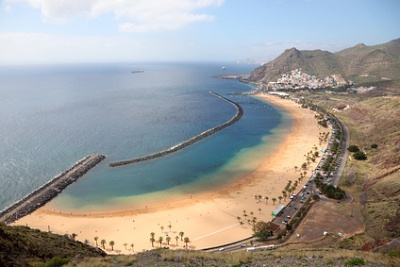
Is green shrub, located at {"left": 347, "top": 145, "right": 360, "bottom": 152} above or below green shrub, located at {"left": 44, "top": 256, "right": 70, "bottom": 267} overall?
below

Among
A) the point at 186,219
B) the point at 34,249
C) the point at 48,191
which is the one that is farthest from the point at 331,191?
the point at 48,191

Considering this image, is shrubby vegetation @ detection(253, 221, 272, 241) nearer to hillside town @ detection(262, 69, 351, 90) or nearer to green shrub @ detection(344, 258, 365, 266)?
green shrub @ detection(344, 258, 365, 266)

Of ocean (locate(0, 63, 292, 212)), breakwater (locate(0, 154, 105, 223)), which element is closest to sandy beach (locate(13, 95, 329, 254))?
breakwater (locate(0, 154, 105, 223))

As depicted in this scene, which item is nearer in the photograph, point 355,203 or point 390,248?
point 390,248

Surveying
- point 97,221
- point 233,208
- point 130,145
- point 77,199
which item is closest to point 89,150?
point 130,145

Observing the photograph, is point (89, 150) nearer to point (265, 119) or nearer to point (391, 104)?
point (265, 119)

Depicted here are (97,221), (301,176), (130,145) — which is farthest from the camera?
(130,145)
